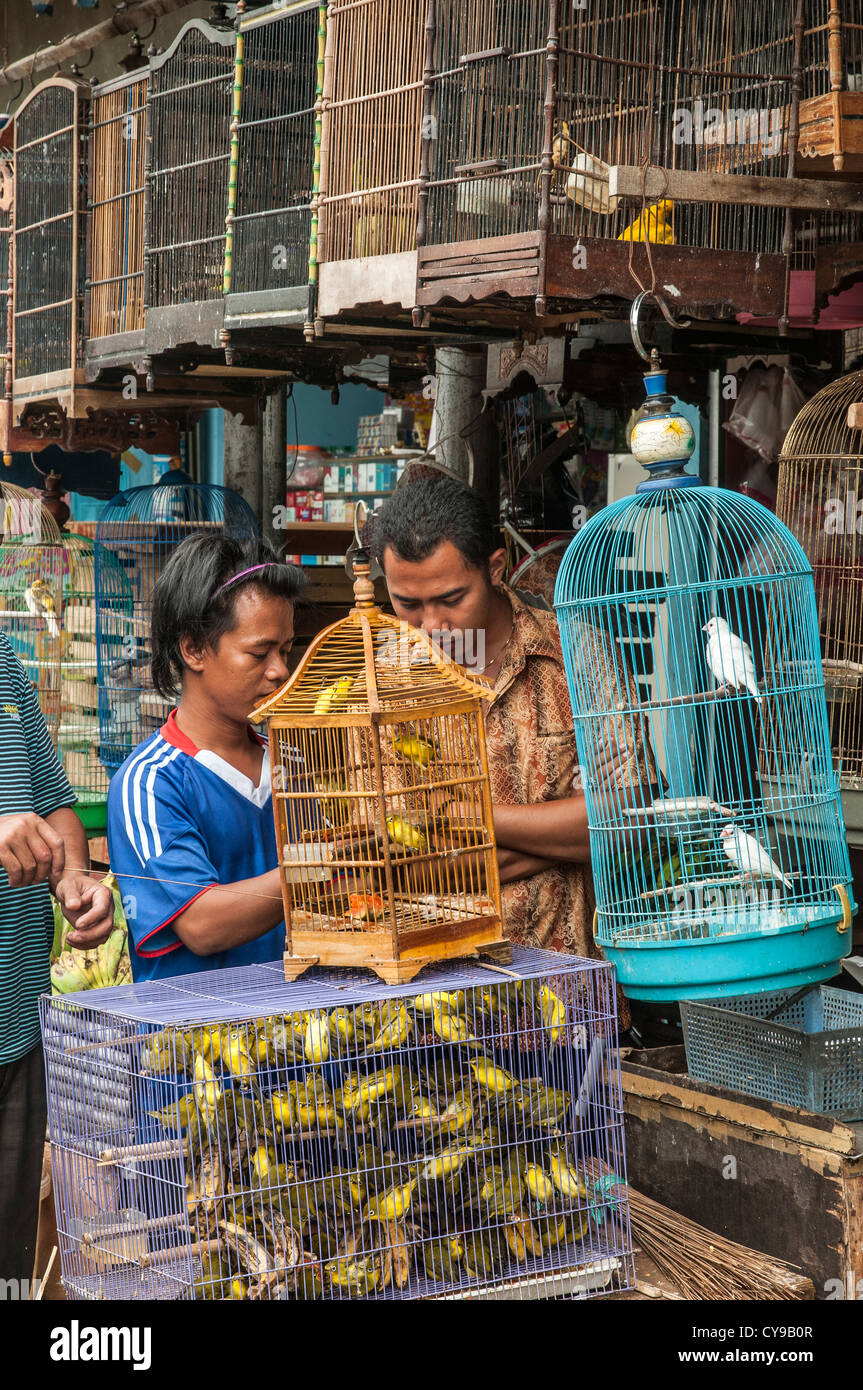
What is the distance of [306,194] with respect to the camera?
4496 millimetres

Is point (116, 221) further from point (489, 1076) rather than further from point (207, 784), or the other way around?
point (489, 1076)

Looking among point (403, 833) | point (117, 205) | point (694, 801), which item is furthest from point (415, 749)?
point (117, 205)

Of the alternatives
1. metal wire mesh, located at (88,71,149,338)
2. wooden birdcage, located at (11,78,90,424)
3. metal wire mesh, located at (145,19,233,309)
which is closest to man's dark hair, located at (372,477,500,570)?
metal wire mesh, located at (145,19,233,309)

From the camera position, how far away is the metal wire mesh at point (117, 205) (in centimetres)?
545

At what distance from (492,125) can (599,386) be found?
1.87 meters

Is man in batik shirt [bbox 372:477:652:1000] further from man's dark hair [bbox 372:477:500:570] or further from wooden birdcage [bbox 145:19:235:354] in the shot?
wooden birdcage [bbox 145:19:235:354]

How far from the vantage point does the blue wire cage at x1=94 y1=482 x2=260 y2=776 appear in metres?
6.37

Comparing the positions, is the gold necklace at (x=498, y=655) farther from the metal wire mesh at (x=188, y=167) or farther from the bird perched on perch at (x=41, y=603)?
the bird perched on perch at (x=41, y=603)

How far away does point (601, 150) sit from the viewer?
3.29 meters

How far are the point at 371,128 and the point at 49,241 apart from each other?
273 cm

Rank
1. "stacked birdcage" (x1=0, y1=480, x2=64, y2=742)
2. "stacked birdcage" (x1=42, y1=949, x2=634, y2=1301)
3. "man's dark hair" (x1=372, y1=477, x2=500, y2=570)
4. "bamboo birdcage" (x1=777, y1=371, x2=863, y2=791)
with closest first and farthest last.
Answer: "stacked birdcage" (x1=42, y1=949, x2=634, y2=1301) → "man's dark hair" (x1=372, y1=477, x2=500, y2=570) → "bamboo birdcage" (x1=777, y1=371, x2=863, y2=791) → "stacked birdcage" (x1=0, y1=480, x2=64, y2=742)

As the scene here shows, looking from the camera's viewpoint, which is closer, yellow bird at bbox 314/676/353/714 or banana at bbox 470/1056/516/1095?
banana at bbox 470/1056/516/1095

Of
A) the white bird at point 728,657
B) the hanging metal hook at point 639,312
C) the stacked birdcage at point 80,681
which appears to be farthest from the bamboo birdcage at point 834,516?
the stacked birdcage at point 80,681

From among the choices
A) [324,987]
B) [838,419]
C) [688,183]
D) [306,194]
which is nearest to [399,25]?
[306,194]
